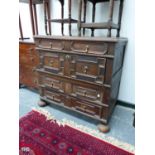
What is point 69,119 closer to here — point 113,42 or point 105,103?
point 105,103

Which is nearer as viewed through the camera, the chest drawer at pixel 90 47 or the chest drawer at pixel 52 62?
the chest drawer at pixel 90 47

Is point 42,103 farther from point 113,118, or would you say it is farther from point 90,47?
point 90,47

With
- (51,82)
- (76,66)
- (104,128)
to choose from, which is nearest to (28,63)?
(51,82)

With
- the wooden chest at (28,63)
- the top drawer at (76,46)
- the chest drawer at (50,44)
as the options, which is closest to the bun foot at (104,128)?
the top drawer at (76,46)

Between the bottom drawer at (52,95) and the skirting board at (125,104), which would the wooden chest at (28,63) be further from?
the skirting board at (125,104)

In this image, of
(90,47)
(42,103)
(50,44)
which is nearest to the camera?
(90,47)

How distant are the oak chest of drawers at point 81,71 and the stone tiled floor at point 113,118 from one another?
0.12 meters

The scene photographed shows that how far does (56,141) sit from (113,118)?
0.68m

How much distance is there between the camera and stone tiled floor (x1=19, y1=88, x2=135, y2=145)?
132 cm

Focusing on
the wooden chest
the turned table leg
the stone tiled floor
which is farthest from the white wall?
the turned table leg

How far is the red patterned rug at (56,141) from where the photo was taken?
111 cm

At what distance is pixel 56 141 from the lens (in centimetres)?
120
